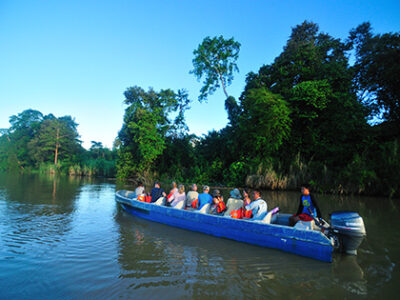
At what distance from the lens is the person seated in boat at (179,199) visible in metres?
7.82

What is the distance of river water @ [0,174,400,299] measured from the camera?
11.9 feet

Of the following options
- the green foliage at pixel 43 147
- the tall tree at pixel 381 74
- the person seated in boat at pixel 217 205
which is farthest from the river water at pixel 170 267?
the green foliage at pixel 43 147

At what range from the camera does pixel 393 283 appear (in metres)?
3.94

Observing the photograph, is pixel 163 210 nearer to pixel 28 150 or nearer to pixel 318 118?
pixel 318 118

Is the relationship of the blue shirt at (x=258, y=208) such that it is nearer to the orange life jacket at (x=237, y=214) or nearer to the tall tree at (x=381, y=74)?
the orange life jacket at (x=237, y=214)

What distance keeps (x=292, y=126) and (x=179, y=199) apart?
13.1 m

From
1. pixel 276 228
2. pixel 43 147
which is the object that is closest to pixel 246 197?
pixel 276 228

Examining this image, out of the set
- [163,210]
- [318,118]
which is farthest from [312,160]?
[163,210]

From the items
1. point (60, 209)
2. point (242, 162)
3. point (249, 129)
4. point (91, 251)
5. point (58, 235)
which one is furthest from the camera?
point (242, 162)

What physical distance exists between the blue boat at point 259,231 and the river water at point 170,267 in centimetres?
17

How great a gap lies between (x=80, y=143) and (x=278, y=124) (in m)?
43.3

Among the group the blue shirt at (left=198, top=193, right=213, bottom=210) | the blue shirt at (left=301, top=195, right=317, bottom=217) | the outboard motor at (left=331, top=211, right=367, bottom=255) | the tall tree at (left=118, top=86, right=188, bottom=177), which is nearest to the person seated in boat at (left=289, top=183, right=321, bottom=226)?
the blue shirt at (left=301, top=195, right=317, bottom=217)

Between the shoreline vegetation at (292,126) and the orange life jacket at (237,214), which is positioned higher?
the shoreline vegetation at (292,126)

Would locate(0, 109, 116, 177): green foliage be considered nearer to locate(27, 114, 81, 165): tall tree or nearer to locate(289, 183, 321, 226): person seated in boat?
locate(27, 114, 81, 165): tall tree
